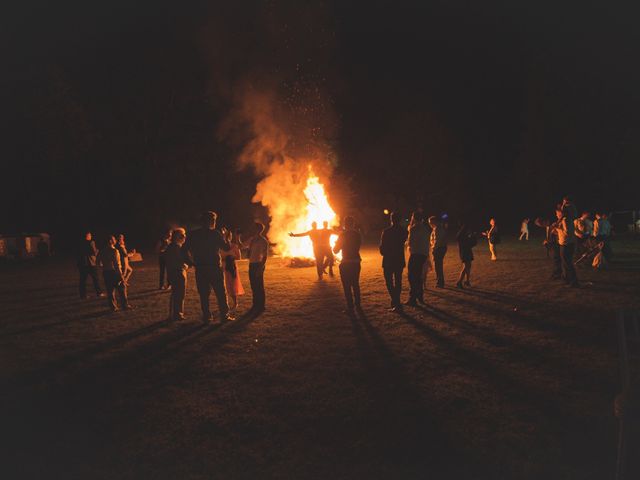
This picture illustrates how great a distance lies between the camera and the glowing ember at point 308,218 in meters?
20.1

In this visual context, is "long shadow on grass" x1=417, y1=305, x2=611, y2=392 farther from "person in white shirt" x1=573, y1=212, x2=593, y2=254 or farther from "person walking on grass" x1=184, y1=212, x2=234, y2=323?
"person in white shirt" x1=573, y1=212, x2=593, y2=254

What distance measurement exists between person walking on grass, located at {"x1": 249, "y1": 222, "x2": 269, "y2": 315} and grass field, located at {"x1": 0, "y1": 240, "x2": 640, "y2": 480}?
1.42 feet

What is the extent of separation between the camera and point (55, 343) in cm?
800

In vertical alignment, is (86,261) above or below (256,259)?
above

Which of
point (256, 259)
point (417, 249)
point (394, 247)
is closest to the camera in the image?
A: point (394, 247)

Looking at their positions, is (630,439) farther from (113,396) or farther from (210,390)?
(113,396)

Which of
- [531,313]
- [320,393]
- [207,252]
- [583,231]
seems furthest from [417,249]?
[583,231]

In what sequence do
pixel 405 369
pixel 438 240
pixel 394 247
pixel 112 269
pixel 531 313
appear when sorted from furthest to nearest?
pixel 438 240 < pixel 112 269 < pixel 394 247 < pixel 531 313 < pixel 405 369

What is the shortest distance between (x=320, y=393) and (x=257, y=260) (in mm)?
4708

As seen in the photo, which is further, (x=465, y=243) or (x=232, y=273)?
(x=465, y=243)

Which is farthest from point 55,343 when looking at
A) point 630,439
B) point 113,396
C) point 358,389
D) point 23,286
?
point 23,286

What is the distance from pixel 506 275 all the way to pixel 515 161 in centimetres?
4133

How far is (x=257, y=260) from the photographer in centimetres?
970

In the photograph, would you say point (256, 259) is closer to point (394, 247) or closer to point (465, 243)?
point (394, 247)
